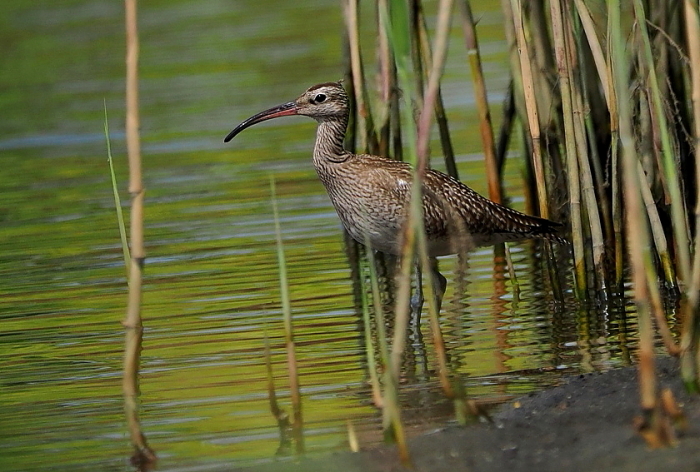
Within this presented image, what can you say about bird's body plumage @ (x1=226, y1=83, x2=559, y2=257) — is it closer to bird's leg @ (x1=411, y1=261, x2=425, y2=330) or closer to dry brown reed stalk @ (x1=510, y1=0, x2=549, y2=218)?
bird's leg @ (x1=411, y1=261, x2=425, y2=330)

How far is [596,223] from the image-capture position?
845 cm

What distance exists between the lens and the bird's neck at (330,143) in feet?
31.8

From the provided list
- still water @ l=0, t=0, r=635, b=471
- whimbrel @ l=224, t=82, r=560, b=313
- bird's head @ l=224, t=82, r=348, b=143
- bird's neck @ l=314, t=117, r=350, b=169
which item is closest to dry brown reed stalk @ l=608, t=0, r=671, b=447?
still water @ l=0, t=0, r=635, b=471

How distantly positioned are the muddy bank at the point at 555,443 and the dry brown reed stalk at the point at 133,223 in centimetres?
66

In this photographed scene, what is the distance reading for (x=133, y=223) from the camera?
6016mm

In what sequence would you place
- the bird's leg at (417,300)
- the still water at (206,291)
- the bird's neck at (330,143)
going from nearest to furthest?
the still water at (206,291)
the bird's leg at (417,300)
the bird's neck at (330,143)

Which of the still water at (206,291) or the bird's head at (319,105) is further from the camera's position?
the bird's head at (319,105)

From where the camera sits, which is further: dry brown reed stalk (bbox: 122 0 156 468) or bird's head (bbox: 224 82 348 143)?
bird's head (bbox: 224 82 348 143)

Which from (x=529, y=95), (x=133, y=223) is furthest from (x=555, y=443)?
(x=529, y=95)

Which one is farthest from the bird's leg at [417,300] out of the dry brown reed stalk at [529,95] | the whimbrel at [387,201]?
the dry brown reed stalk at [529,95]

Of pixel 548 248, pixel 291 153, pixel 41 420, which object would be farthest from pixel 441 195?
pixel 291 153

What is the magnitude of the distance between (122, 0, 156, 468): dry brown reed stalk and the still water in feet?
1.63

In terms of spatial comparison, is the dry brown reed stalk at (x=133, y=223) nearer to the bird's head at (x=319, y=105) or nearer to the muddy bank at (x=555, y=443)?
the muddy bank at (x=555, y=443)

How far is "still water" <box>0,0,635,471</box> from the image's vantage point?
23.9 ft
